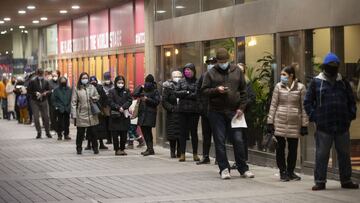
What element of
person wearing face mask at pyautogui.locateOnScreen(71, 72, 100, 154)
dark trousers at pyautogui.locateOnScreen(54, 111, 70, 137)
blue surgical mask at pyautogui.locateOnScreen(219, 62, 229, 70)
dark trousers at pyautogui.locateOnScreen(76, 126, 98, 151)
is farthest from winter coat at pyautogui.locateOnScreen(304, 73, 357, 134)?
dark trousers at pyautogui.locateOnScreen(54, 111, 70, 137)

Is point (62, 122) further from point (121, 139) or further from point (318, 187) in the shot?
point (318, 187)

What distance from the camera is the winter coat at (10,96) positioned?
34.1 metres

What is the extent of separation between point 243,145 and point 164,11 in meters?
7.93

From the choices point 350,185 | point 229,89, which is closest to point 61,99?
point 229,89

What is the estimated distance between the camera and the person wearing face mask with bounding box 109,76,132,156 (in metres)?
17.6

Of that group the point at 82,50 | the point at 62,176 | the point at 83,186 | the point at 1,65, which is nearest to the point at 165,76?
the point at 62,176

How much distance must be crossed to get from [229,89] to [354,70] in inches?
75.8

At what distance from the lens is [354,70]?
12188 mm

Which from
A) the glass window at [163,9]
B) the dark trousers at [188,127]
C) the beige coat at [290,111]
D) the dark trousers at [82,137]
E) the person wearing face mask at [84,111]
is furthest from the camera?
the glass window at [163,9]

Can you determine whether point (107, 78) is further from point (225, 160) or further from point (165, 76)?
point (225, 160)

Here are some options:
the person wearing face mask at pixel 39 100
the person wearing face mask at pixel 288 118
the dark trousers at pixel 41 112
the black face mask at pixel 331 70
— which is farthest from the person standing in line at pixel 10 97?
the black face mask at pixel 331 70

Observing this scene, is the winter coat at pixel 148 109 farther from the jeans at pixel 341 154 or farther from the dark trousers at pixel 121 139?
the jeans at pixel 341 154

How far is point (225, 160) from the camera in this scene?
42.4 ft

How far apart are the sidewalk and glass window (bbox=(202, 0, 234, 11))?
3154mm
